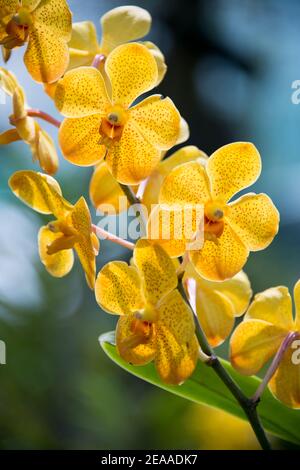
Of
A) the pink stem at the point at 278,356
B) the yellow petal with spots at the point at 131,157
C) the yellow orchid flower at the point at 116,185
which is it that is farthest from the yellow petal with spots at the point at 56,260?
the pink stem at the point at 278,356

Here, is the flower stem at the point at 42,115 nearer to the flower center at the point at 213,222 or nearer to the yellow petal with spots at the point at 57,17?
the yellow petal with spots at the point at 57,17

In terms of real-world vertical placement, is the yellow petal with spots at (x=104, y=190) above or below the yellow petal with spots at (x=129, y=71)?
below

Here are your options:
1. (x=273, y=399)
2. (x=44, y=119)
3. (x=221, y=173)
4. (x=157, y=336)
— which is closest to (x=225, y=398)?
(x=273, y=399)

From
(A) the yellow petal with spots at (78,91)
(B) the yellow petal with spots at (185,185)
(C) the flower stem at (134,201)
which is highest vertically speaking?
(A) the yellow petal with spots at (78,91)

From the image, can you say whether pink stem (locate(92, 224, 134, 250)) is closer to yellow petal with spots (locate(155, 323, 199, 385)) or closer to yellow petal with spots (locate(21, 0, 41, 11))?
yellow petal with spots (locate(155, 323, 199, 385))

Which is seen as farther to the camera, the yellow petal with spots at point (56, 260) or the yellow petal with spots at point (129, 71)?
the yellow petal with spots at point (56, 260)

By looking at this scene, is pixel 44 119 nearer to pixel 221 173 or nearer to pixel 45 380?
pixel 221 173

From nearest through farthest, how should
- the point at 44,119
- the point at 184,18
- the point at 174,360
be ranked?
1. the point at 174,360
2. the point at 44,119
3. the point at 184,18

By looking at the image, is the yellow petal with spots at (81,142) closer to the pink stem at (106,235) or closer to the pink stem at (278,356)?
the pink stem at (106,235)

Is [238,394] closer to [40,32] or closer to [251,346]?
[251,346]
